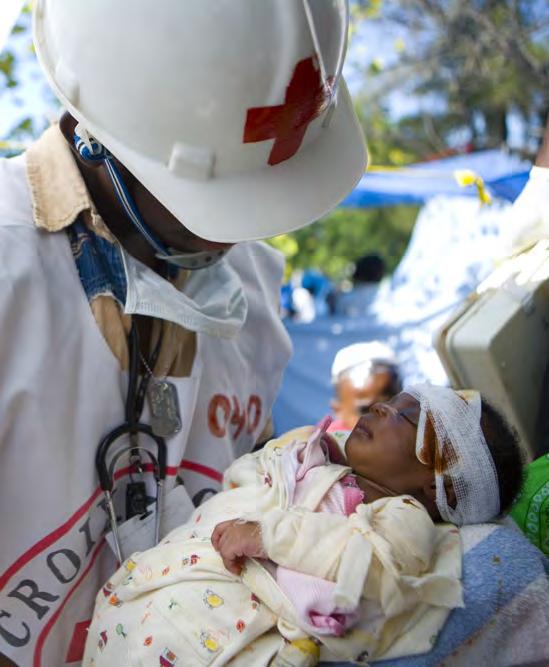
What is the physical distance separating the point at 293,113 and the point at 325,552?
899 millimetres

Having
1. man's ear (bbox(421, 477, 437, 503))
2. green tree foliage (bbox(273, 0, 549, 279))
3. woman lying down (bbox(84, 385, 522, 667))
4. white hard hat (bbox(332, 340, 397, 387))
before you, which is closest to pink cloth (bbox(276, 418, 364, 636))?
woman lying down (bbox(84, 385, 522, 667))

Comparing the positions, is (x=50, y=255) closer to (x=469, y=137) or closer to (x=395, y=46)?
(x=395, y=46)

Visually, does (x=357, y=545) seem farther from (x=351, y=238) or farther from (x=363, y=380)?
(x=351, y=238)

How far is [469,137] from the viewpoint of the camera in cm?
1709

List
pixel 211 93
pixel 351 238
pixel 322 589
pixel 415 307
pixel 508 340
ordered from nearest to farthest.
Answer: pixel 322 589
pixel 211 93
pixel 508 340
pixel 415 307
pixel 351 238

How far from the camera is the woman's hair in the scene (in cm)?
176

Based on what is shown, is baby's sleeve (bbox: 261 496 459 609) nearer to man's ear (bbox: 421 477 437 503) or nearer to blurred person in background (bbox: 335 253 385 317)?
man's ear (bbox: 421 477 437 503)

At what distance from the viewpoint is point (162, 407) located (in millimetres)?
2006

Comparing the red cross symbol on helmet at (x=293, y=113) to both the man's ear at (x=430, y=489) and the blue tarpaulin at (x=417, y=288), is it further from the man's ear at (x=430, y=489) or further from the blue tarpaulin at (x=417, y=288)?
the blue tarpaulin at (x=417, y=288)

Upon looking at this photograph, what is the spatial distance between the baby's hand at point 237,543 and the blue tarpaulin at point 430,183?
526 cm

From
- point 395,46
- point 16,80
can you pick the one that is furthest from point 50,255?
point 395,46

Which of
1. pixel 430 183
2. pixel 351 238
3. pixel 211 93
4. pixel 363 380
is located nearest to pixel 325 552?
pixel 211 93

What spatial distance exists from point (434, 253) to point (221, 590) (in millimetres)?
6187

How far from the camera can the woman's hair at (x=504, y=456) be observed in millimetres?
1764
